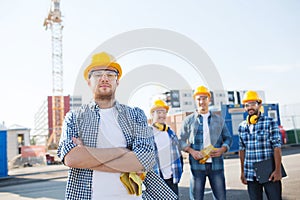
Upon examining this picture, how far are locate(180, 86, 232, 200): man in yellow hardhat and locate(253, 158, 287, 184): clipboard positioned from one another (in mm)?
468

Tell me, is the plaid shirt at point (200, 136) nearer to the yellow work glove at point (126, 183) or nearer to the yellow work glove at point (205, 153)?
the yellow work glove at point (205, 153)

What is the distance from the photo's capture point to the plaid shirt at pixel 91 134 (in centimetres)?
185

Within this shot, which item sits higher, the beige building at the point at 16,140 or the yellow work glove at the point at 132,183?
the yellow work glove at the point at 132,183

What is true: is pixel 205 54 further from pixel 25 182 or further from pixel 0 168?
pixel 0 168

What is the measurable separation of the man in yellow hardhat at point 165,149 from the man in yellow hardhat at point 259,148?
90 cm

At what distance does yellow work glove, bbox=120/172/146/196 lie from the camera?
72.0 inches

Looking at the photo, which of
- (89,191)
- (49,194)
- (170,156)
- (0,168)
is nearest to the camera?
(89,191)

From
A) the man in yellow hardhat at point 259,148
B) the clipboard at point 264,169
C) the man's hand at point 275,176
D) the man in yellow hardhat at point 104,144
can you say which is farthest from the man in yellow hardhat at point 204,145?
the man in yellow hardhat at point 104,144

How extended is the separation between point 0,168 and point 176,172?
1261 cm

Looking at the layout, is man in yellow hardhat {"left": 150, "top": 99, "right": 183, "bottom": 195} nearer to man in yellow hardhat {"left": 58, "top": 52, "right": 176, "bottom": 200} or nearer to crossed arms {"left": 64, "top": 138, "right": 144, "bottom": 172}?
man in yellow hardhat {"left": 58, "top": 52, "right": 176, "bottom": 200}

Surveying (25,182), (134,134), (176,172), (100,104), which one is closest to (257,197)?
(176,172)

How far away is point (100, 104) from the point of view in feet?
6.77

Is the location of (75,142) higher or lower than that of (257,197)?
higher

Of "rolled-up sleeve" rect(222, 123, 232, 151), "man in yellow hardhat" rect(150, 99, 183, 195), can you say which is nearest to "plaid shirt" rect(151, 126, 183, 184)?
"man in yellow hardhat" rect(150, 99, 183, 195)
